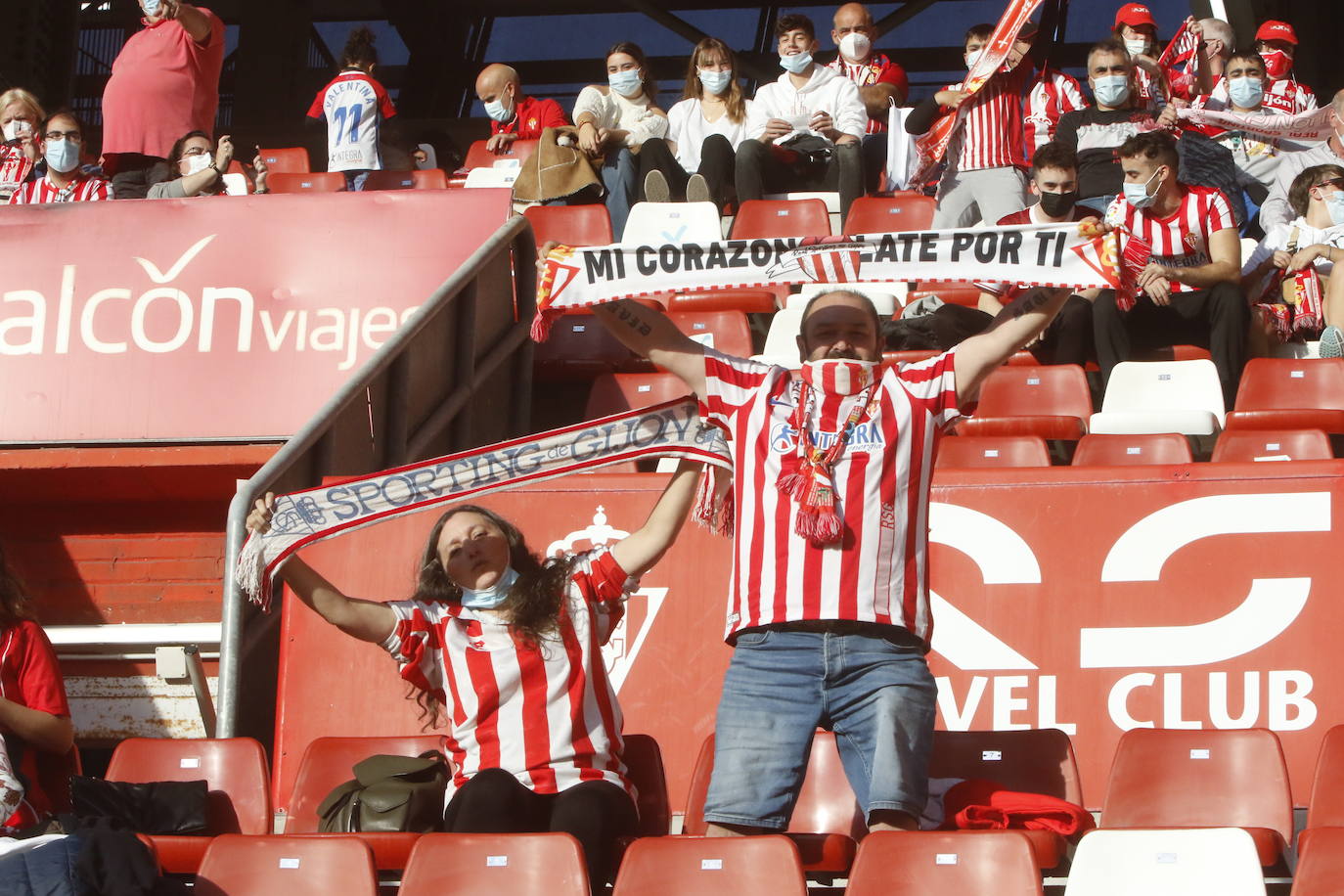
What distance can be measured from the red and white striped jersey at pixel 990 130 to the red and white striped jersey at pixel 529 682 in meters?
5.46

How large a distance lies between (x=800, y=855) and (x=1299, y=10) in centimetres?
1322

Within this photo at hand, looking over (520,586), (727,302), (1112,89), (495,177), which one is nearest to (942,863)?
(520,586)

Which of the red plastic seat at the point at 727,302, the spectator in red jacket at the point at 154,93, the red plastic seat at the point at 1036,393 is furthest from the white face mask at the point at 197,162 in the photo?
the red plastic seat at the point at 1036,393

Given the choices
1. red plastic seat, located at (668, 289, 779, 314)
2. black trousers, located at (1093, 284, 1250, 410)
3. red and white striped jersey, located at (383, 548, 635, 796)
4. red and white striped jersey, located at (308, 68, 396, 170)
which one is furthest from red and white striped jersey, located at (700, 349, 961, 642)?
red and white striped jersey, located at (308, 68, 396, 170)

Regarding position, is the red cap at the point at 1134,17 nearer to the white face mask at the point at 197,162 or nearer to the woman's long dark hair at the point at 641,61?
the woman's long dark hair at the point at 641,61

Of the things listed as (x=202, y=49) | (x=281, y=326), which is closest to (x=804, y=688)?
(x=281, y=326)

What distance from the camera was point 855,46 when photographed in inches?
452

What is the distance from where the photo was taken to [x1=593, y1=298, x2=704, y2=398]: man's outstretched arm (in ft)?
15.4

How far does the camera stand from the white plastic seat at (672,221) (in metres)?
9.83

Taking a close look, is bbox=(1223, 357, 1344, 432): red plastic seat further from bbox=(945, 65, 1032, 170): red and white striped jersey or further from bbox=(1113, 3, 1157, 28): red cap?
bbox=(1113, 3, 1157, 28): red cap

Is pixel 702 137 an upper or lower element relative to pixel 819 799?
upper

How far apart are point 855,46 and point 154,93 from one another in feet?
13.7

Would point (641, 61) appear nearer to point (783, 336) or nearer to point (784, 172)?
point (784, 172)

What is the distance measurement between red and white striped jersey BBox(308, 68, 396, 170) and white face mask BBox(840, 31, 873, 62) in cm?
296
